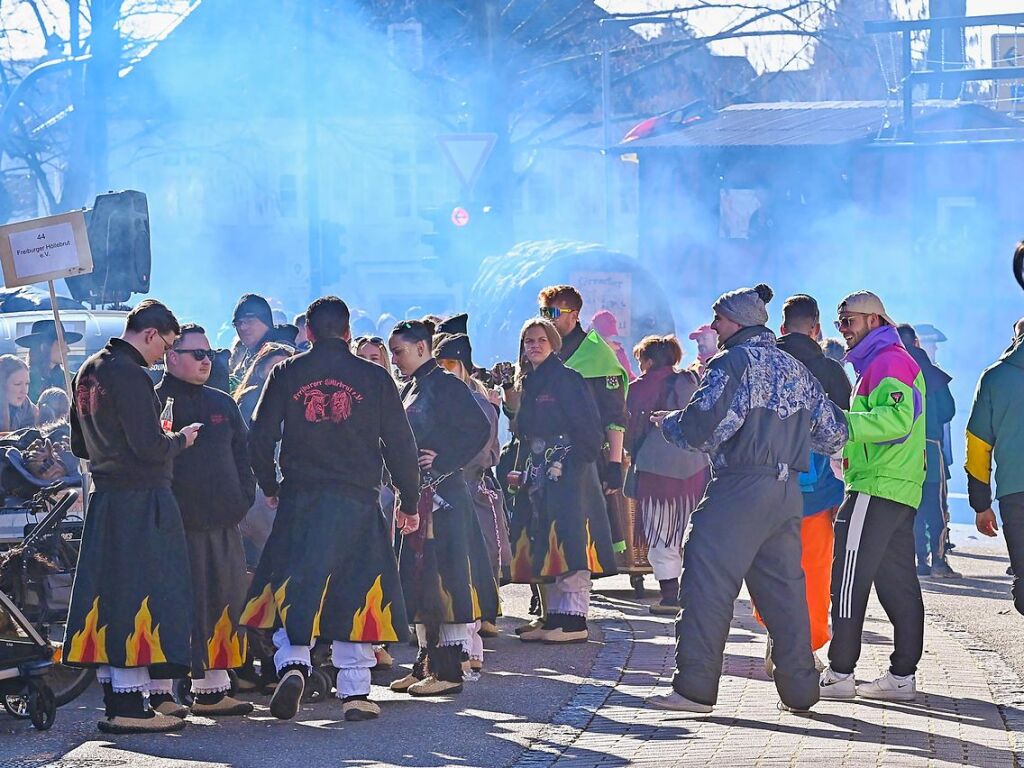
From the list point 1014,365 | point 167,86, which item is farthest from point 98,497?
point 167,86

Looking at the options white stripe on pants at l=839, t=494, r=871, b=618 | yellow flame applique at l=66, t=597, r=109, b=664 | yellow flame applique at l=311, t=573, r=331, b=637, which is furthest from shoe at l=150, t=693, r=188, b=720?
white stripe on pants at l=839, t=494, r=871, b=618

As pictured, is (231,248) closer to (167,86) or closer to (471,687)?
(167,86)

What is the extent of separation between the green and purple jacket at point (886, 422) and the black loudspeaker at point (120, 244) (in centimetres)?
670

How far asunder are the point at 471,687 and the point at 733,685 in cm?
124

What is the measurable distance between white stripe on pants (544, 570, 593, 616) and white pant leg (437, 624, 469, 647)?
1867 millimetres

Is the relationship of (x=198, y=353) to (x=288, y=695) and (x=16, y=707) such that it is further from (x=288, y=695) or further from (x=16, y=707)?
(x=16, y=707)

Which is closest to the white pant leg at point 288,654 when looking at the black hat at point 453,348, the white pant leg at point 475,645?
the white pant leg at point 475,645

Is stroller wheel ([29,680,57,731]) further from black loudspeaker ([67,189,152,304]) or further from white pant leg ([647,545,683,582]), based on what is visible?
black loudspeaker ([67,189,152,304])

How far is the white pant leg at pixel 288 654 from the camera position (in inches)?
325

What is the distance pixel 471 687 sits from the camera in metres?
9.43

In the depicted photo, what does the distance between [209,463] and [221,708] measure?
3.54ft

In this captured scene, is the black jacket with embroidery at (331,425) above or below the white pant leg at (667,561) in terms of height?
above

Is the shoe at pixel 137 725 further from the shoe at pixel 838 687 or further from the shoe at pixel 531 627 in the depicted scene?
the shoe at pixel 531 627

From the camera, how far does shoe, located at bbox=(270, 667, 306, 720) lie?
8172 mm
